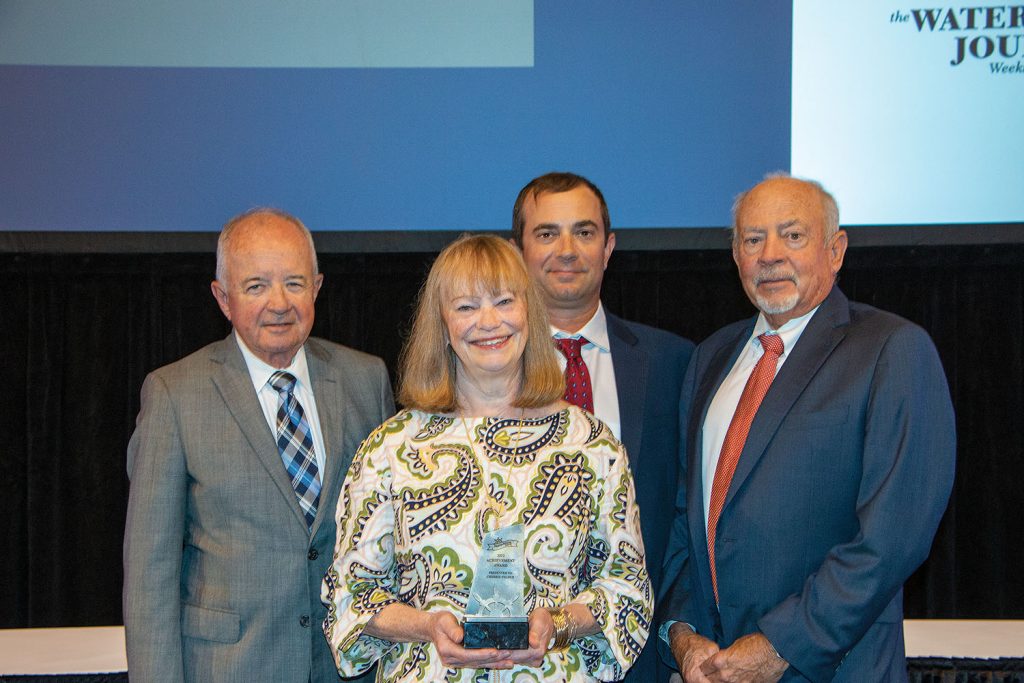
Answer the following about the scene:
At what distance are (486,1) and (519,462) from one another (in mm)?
2751

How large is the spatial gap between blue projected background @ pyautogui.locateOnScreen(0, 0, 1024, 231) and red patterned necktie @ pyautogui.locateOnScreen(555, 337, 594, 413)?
1.44 meters

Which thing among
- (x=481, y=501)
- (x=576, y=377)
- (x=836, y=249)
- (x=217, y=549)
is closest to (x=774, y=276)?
Answer: (x=836, y=249)

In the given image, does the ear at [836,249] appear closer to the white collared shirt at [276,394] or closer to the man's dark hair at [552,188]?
the man's dark hair at [552,188]

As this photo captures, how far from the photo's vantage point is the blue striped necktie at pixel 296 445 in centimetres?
253

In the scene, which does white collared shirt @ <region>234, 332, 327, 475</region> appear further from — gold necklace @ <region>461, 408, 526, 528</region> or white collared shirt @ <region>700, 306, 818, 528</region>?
white collared shirt @ <region>700, 306, 818, 528</region>

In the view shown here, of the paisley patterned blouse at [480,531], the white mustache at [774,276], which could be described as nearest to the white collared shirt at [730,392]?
the white mustache at [774,276]

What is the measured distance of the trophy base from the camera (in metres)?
1.83

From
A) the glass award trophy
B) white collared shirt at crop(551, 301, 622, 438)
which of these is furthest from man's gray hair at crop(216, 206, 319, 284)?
the glass award trophy

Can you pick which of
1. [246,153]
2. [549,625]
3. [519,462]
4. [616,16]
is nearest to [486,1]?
[616,16]

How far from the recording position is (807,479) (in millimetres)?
2346

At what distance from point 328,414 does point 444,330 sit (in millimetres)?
550

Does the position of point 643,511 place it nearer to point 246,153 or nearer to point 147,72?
point 246,153

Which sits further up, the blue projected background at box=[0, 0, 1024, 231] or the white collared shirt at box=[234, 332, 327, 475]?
the blue projected background at box=[0, 0, 1024, 231]

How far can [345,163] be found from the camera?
4.24 m
